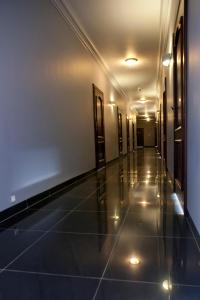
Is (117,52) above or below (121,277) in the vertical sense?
above

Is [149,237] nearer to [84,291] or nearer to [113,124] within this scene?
[84,291]

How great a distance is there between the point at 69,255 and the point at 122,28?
4.91 metres

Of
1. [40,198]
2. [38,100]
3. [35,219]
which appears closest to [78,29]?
[38,100]

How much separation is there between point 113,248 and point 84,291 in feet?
1.96

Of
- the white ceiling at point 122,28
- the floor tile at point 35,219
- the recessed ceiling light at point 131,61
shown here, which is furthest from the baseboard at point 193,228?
the recessed ceiling light at point 131,61

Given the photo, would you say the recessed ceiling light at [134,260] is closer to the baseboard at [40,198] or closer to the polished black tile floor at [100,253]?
the polished black tile floor at [100,253]

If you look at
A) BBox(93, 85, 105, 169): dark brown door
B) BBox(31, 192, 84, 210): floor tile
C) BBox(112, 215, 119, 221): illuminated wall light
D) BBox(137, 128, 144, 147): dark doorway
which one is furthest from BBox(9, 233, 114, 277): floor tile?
BBox(137, 128, 144, 147): dark doorway

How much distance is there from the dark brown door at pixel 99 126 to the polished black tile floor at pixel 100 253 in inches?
144

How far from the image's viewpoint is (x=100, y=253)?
1870 millimetres

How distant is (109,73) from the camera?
864 centimetres

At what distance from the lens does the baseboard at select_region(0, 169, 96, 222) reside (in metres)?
2.82

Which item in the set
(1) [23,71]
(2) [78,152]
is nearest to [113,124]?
(2) [78,152]

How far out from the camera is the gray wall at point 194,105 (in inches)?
77.9

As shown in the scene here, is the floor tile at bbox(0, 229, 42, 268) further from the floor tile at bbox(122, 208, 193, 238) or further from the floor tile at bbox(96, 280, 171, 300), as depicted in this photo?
the floor tile at bbox(122, 208, 193, 238)
